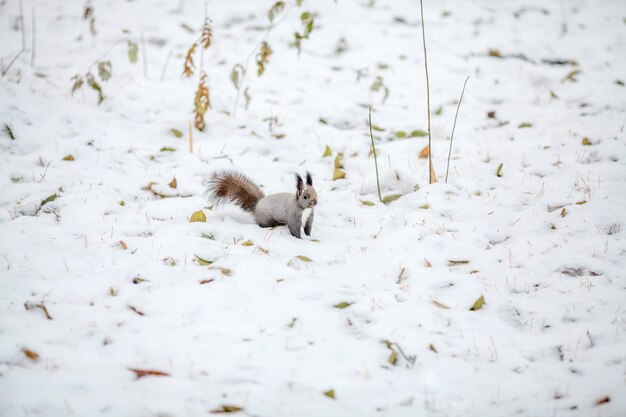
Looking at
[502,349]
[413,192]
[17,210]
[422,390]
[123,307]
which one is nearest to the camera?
[422,390]

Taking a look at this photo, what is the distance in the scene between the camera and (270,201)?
341 cm

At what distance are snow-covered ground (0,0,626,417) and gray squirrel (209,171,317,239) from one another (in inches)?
5.2

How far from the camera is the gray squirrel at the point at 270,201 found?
10.7ft

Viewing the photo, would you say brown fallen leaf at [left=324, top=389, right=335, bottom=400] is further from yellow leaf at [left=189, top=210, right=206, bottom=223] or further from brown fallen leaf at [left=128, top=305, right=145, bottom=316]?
yellow leaf at [left=189, top=210, right=206, bottom=223]

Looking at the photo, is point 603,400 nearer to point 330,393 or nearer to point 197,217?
point 330,393

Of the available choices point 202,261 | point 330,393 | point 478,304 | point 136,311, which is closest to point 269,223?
point 202,261

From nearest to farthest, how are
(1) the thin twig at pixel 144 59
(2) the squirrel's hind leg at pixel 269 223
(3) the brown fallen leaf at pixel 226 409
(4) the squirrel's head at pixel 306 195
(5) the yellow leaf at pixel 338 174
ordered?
(3) the brown fallen leaf at pixel 226 409
(4) the squirrel's head at pixel 306 195
(2) the squirrel's hind leg at pixel 269 223
(5) the yellow leaf at pixel 338 174
(1) the thin twig at pixel 144 59

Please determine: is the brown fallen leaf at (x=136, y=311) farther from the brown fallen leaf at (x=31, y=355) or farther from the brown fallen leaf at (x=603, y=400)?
the brown fallen leaf at (x=603, y=400)

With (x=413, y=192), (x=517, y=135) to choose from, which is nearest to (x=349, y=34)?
(x=517, y=135)

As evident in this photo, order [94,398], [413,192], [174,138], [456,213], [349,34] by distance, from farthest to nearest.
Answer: [349,34]
[174,138]
[413,192]
[456,213]
[94,398]

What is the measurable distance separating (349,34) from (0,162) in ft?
17.1

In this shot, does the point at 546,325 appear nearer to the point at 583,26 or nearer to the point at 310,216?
the point at 310,216

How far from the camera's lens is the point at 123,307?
239 cm

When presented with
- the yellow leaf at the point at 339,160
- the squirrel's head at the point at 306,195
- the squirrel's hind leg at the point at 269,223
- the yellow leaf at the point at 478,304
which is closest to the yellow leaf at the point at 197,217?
the squirrel's hind leg at the point at 269,223
